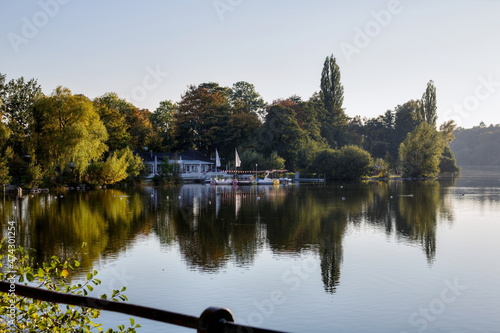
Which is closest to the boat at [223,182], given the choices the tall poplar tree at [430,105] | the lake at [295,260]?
the lake at [295,260]

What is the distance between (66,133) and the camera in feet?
162

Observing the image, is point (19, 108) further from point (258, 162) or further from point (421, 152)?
point (421, 152)

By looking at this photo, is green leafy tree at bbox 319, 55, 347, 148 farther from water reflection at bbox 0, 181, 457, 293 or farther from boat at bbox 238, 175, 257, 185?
water reflection at bbox 0, 181, 457, 293

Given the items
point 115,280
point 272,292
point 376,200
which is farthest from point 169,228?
point 376,200

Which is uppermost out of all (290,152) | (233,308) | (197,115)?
(197,115)

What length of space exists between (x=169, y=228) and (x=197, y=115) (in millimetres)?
59734

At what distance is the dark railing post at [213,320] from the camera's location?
8.54 ft

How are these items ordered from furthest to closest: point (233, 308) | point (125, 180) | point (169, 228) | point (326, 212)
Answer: point (125, 180), point (326, 212), point (169, 228), point (233, 308)

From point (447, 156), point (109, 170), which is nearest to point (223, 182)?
point (109, 170)

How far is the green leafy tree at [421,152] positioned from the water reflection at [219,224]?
4483 centimetres

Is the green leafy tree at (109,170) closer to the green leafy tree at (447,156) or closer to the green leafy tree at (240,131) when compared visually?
the green leafy tree at (240,131)

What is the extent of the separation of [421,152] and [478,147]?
380 feet

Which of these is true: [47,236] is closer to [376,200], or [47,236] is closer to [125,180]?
[376,200]

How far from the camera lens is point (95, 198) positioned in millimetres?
41844
